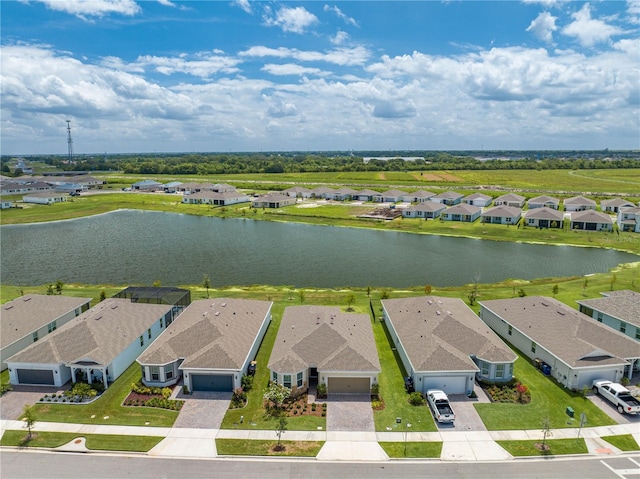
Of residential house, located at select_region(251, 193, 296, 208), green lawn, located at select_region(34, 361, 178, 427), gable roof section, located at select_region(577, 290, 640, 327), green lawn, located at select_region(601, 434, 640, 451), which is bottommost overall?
green lawn, located at select_region(34, 361, 178, 427)

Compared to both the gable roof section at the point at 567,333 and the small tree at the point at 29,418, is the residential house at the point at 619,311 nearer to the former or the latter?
the gable roof section at the point at 567,333

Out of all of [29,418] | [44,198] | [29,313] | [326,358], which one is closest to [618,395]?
[326,358]

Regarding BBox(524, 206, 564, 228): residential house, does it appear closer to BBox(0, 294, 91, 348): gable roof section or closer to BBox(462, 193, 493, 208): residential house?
BBox(462, 193, 493, 208): residential house

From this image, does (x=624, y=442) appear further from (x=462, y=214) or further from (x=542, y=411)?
(x=462, y=214)

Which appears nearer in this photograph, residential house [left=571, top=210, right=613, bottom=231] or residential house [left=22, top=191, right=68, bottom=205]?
residential house [left=571, top=210, right=613, bottom=231]

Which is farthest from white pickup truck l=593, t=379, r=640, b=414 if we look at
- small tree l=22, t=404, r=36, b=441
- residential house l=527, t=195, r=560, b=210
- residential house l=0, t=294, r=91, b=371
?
residential house l=527, t=195, r=560, b=210

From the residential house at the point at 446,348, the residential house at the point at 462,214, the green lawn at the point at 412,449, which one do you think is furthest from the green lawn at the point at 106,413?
the residential house at the point at 462,214

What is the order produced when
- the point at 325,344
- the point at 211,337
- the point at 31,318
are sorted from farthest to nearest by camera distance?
the point at 31,318 < the point at 211,337 < the point at 325,344
